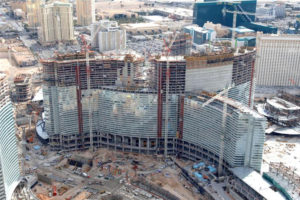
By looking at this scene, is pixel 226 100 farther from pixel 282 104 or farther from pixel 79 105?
pixel 282 104

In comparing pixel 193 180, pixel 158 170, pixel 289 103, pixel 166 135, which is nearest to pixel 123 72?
pixel 166 135

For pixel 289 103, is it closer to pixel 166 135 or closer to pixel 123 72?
pixel 166 135

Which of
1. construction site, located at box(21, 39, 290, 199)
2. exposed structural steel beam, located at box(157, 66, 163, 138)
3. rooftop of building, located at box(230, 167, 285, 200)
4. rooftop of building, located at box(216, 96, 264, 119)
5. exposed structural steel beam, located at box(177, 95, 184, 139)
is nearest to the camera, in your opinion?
rooftop of building, located at box(230, 167, 285, 200)

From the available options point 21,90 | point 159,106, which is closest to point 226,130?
point 159,106

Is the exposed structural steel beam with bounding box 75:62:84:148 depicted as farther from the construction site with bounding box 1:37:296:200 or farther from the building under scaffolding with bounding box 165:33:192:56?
the building under scaffolding with bounding box 165:33:192:56

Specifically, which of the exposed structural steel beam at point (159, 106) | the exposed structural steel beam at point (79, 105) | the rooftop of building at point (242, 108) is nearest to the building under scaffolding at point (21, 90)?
the exposed structural steel beam at point (79, 105)

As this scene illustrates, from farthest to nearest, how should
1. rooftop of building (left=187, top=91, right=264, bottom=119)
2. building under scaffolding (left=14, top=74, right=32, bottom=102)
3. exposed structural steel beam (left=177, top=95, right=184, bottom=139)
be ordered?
building under scaffolding (left=14, top=74, right=32, bottom=102)
exposed structural steel beam (left=177, top=95, right=184, bottom=139)
rooftop of building (left=187, top=91, right=264, bottom=119)

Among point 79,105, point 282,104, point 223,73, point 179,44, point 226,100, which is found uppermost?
point 179,44

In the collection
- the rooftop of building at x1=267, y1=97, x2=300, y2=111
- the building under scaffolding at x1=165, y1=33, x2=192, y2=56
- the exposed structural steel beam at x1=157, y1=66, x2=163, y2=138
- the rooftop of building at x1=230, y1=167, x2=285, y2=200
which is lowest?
the rooftop of building at x1=230, y1=167, x2=285, y2=200

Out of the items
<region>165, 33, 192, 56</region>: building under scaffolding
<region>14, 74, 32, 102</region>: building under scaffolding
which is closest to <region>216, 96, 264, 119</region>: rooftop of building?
<region>165, 33, 192, 56</region>: building under scaffolding
